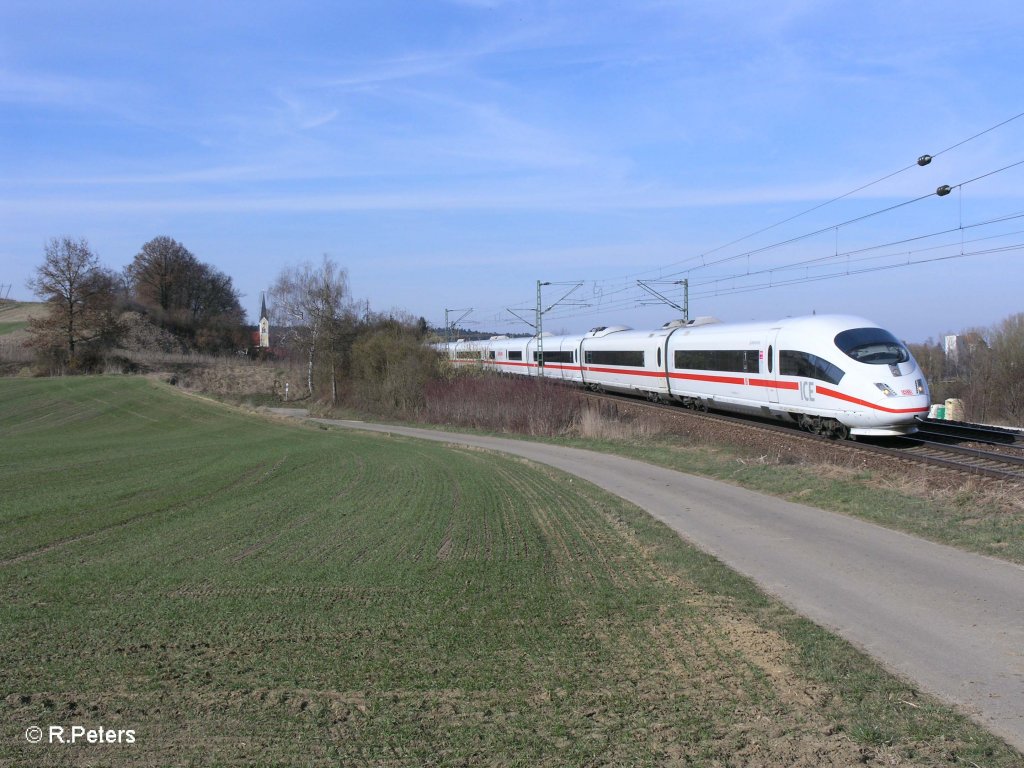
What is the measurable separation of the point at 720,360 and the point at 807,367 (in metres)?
5.77

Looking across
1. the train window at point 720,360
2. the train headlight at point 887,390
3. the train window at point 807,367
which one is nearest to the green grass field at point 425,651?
the train headlight at point 887,390

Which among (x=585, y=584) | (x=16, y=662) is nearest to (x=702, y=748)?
(x=585, y=584)

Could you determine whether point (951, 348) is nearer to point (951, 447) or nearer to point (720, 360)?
point (720, 360)

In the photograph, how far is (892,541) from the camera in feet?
33.7

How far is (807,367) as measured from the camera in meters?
21.2

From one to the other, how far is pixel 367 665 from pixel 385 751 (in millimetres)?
1481

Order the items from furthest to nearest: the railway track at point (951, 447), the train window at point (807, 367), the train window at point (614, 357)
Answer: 1. the train window at point (614, 357)
2. the train window at point (807, 367)
3. the railway track at point (951, 447)

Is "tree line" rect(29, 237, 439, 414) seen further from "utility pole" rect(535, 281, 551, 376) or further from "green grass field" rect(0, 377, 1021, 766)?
"green grass field" rect(0, 377, 1021, 766)

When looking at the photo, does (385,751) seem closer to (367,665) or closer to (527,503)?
(367,665)

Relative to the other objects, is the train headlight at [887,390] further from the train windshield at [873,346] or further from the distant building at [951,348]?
the distant building at [951,348]

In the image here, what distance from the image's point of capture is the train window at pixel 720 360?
24.6 metres

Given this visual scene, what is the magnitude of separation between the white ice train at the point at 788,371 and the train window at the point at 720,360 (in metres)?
0.03

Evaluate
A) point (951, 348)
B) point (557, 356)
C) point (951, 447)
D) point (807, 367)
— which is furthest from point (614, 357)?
point (951, 447)

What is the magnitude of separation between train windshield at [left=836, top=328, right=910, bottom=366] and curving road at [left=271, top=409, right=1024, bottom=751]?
705 centimetres
